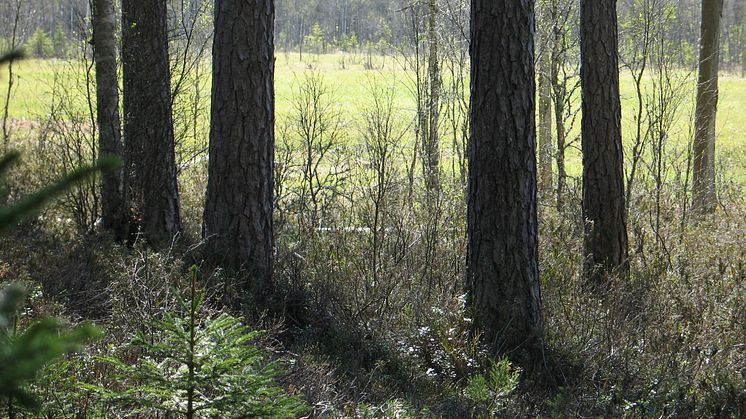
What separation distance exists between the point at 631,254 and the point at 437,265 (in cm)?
275

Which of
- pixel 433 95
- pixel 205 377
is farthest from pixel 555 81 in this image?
pixel 205 377

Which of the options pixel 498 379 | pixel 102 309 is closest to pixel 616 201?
pixel 498 379

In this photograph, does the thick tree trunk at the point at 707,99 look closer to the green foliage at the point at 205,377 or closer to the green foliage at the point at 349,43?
the green foliage at the point at 205,377

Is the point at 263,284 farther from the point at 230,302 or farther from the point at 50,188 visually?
the point at 50,188

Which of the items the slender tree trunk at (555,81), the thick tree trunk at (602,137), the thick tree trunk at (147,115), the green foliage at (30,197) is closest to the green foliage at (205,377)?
the green foliage at (30,197)

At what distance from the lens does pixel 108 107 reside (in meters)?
9.12

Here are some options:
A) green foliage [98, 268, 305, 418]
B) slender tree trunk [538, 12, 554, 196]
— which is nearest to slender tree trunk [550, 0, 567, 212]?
slender tree trunk [538, 12, 554, 196]

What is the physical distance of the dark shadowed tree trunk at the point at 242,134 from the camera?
24.7 ft

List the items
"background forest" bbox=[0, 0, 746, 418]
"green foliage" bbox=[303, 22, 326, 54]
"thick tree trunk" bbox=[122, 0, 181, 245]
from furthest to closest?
"green foliage" bbox=[303, 22, 326, 54], "thick tree trunk" bbox=[122, 0, 181, 245], "background forest" bbox=[0, 0, 746, 418]

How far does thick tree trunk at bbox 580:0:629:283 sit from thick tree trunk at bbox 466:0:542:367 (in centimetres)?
248

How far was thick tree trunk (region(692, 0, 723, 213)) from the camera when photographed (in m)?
13.5

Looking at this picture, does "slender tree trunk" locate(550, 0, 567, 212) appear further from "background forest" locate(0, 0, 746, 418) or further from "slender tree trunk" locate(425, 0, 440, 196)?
"slender tree trunk" locate(425, 0, 440, 196)

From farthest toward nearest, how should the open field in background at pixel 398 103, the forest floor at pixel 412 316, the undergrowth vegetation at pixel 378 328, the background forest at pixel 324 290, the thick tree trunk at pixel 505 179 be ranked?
the open field in background at pixel 398 103 < the thick tree trunk at pixel 505 179 < the forest floor at pixel 412 316 < the background forest at pixel 324 290 < the undergrowth vegetation at pixel 378 328

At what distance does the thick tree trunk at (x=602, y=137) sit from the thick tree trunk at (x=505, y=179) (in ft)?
8.14
